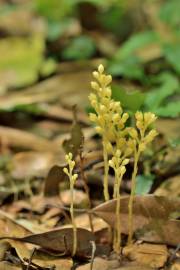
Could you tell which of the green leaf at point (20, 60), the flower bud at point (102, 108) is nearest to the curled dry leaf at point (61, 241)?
the flower bud at point (102, 108)

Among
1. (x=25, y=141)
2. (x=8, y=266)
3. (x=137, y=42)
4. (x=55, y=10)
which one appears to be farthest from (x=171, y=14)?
(x=8, y=266)

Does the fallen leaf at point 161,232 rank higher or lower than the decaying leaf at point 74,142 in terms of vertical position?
lower

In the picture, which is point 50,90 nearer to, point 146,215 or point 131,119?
→ point 131,119

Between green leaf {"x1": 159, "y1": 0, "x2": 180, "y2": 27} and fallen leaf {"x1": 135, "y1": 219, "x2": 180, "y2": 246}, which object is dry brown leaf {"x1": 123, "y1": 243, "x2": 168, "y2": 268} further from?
green leaf {"x1": 159, "y1": 0, "x2": 180, "y2": 27}

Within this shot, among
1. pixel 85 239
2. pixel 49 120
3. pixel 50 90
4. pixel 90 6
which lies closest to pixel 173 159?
pixel 85 239

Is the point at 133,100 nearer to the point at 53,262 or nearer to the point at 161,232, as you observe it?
the point at 161,232

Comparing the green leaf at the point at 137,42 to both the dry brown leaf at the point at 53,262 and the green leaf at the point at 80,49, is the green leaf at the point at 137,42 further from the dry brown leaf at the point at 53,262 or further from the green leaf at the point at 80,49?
the dry brown leaf at the point at 53,262
